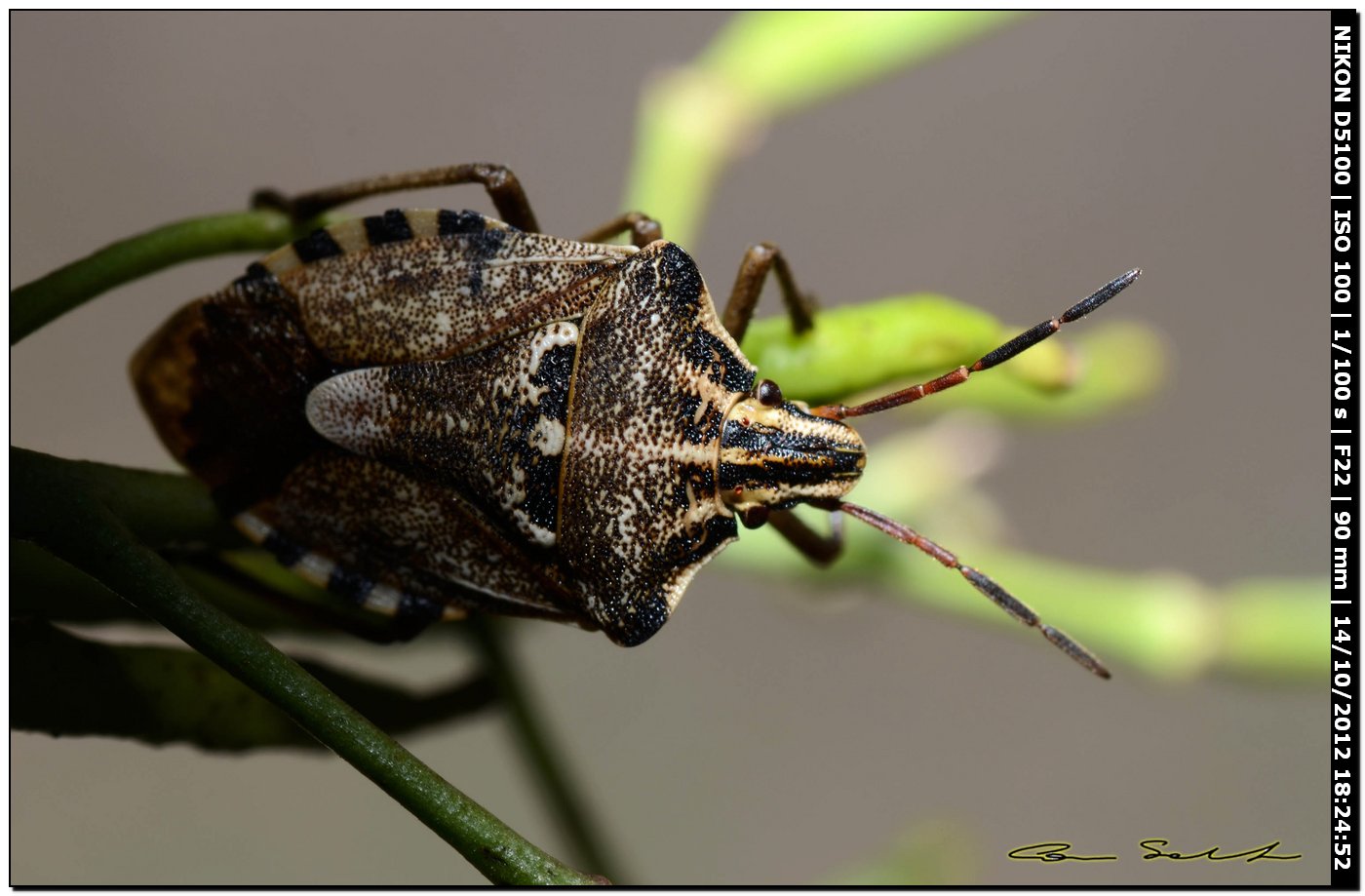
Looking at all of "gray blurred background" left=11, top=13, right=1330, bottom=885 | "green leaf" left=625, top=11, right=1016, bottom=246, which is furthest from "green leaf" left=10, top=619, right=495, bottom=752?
"gray blurred background" left=11, top=13, right=1330, bottom=885

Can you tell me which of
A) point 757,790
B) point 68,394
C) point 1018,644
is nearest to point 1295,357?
point 1018,644

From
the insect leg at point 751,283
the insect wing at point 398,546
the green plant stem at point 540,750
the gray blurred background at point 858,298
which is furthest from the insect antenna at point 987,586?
the gray blurred background at point 858,298

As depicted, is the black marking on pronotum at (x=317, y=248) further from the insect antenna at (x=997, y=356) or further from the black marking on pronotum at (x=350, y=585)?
the insect antenna at (x=997, y=356)

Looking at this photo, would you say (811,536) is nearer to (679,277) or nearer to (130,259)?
(679,277)

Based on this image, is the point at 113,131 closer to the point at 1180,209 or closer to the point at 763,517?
the point at 763,517

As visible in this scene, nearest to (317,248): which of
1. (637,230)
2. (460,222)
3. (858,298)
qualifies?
(460,222)
